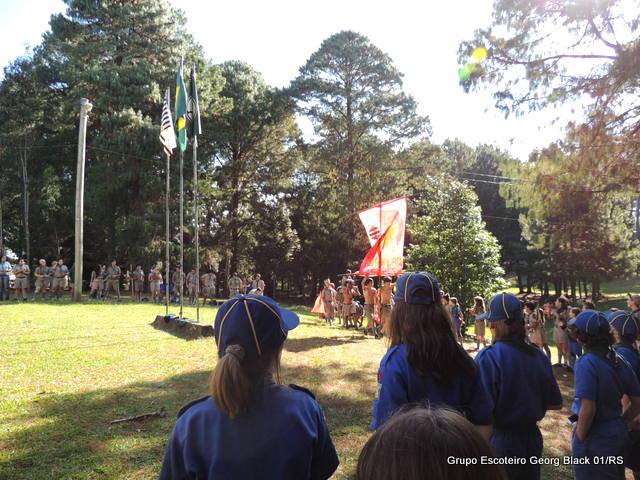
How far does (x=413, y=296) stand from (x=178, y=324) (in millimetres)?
10796

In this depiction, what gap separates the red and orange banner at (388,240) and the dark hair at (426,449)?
36.6 ft

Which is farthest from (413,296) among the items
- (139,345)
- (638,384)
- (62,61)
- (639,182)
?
(62,61)

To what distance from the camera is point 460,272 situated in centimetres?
2400

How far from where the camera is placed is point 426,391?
2.30 meters

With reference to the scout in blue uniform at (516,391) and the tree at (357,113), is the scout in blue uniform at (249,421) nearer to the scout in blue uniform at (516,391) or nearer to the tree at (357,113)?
the scout in blue uniform at (516,391)

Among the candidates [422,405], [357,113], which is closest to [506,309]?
[422,405]

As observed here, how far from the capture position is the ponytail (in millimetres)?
1726

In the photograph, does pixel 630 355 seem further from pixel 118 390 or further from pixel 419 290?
pixel 118 390

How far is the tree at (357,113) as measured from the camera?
32312 mm

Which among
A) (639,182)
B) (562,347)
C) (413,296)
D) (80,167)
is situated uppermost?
(80,167)

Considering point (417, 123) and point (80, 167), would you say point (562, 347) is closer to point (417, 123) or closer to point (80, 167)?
point (80, 167)

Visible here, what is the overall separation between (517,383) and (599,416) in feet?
2.01

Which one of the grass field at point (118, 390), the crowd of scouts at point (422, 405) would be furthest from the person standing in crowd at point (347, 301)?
the crowd of scouts at point (422, 405)

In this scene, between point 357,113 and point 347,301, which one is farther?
point 357,113
